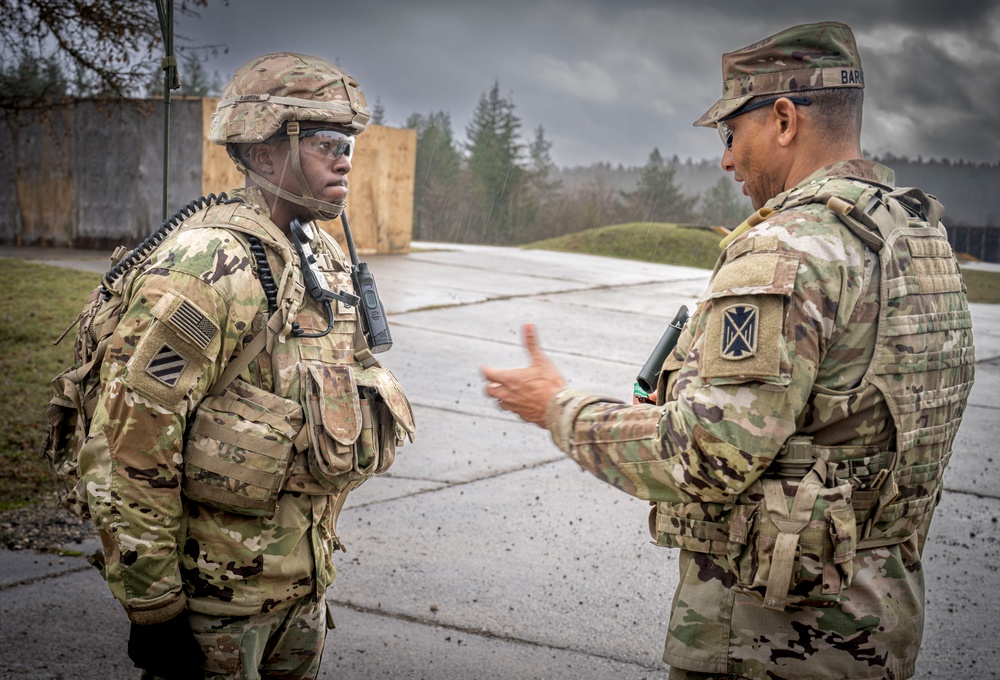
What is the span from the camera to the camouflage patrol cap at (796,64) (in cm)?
215

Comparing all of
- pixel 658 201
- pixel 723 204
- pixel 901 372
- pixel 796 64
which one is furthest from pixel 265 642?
pixel 723 204

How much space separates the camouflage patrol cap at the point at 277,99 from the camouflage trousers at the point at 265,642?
136 centimetres

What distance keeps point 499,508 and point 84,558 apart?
2.26 metres

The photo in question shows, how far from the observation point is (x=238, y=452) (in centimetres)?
240

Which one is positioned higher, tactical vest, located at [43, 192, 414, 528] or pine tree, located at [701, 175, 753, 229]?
pine tree, located at [701, 175, 753, 229]

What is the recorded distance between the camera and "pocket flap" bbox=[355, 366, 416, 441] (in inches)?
105

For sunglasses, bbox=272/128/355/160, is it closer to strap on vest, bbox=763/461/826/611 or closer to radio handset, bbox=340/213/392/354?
radio handset, bbox=340/213/392/354

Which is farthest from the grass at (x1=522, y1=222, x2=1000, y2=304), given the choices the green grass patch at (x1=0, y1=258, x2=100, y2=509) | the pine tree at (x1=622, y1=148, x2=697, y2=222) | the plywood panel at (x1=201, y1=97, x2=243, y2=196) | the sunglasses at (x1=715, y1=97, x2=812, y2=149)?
the pine tree at (x1=622, y1=148, x2=697, y2=222)

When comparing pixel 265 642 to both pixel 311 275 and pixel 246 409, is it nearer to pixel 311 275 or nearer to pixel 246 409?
pixel 246 409

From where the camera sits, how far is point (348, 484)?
266 cm

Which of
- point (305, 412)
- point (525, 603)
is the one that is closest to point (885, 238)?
point (305, 412)

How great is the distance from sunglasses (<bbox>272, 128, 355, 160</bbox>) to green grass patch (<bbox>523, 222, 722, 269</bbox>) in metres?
18.2

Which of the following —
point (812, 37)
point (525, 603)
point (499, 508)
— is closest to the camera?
point (812, 37)

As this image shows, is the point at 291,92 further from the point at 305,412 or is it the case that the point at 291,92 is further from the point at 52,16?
the point at 52,16
